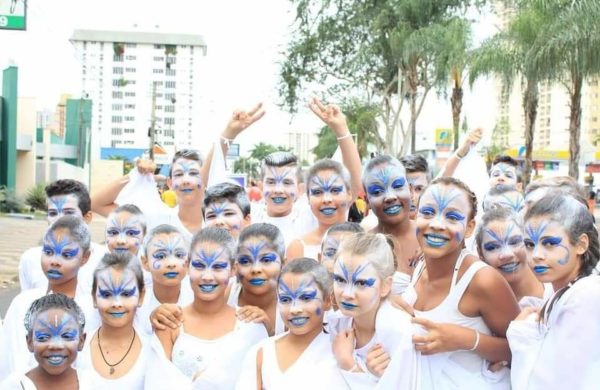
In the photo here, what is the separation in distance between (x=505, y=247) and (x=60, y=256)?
2365mm

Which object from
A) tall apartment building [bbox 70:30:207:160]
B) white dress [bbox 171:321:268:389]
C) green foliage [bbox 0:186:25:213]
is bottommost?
green foliage [bbox 0:186:25:213]

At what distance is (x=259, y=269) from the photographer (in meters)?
4.00

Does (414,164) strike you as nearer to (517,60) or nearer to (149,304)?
(149,304)

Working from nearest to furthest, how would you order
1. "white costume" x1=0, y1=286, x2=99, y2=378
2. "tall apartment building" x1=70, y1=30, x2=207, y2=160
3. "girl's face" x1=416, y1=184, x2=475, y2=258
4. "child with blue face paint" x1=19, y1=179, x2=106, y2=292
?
"girl's face" x1=416, y1=184, x2=475, y2=258 < "white costume" x1=0, y1=286, x2=99, y2=378 < "child with blue face paint" x1=19, y1=179, x2=106, y2=292 < "tall apartment building" x1=70, y1=30, x2=207, y2=160

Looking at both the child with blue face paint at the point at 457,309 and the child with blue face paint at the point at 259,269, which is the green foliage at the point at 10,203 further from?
the child with blue face paint at the point at 457,309

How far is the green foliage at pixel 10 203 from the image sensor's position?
3053cm

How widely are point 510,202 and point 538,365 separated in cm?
173

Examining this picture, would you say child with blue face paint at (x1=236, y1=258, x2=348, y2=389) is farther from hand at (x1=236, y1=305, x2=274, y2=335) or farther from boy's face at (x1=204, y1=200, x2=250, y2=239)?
boy's face at (x1=204, y1=200, x2=250, y2=239)

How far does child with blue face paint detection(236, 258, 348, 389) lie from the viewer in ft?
11.1

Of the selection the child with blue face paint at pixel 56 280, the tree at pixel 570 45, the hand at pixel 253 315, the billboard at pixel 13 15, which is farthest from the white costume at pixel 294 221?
the billboard at pixel 13 15

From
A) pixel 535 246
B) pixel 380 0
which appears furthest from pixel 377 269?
pixel 380 0

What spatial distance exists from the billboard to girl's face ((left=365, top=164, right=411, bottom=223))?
38.2 feet

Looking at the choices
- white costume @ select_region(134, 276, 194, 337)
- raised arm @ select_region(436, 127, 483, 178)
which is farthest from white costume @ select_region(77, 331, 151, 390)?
raised arm @ select_region(436, 127, 483, 178)

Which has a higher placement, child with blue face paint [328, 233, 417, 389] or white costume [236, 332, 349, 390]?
child with blue face paint [328, 233, 417, 389]
